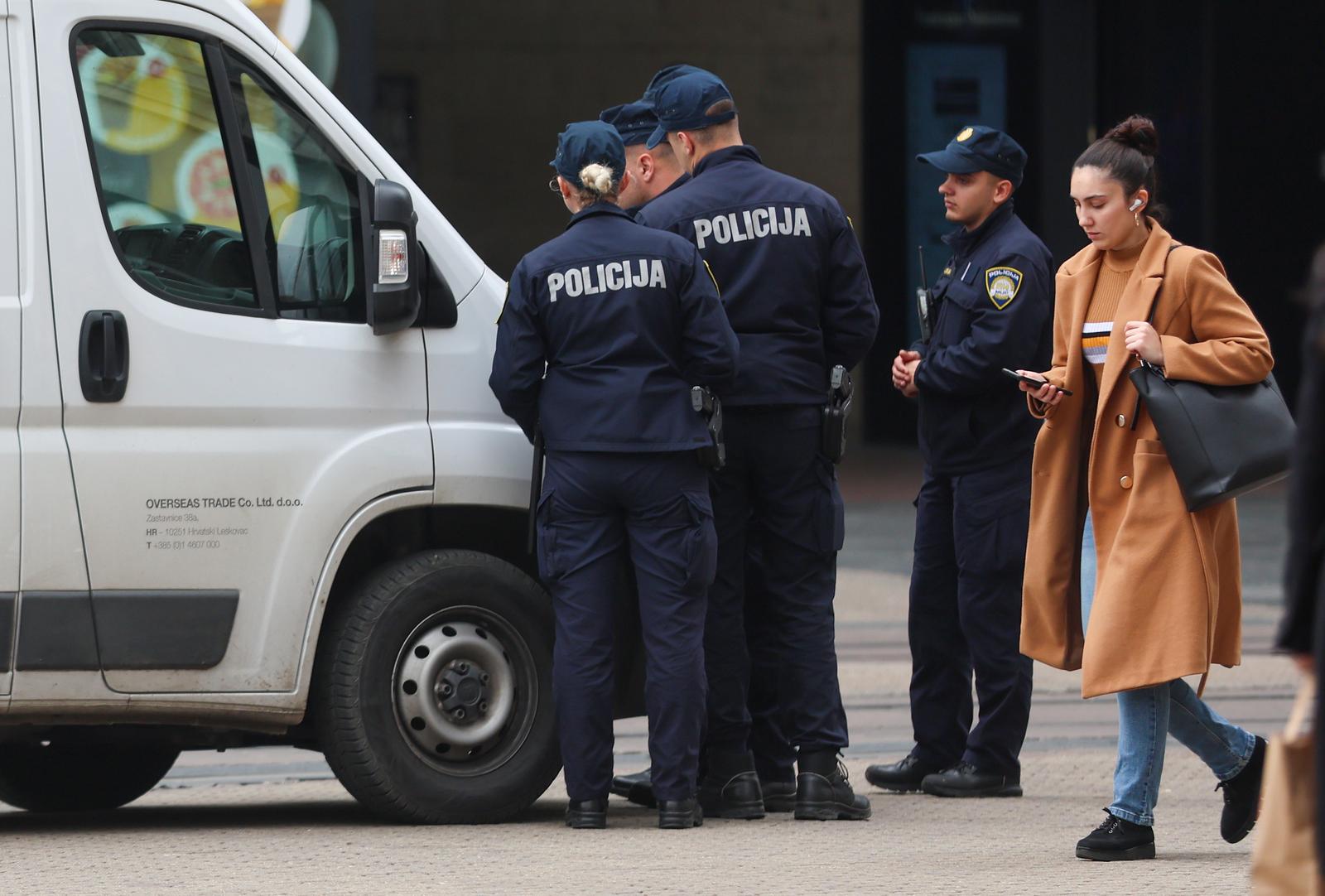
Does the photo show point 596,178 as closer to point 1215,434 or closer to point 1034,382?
point 1034,382

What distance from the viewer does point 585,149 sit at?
238 inches

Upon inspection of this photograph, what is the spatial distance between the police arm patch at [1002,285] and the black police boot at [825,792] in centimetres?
135

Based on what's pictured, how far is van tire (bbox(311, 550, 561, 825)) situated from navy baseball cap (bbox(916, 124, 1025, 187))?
175cm

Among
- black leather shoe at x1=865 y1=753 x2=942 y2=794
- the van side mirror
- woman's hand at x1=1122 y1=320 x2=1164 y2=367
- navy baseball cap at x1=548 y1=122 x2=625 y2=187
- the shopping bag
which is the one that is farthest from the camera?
black leather shoe at x1=865 y1=753 x2=942 y2=794

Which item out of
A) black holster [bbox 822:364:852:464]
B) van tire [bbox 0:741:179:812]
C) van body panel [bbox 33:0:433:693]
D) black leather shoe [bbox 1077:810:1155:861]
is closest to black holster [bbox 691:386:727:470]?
black holster [bbox 822:364:852:464]

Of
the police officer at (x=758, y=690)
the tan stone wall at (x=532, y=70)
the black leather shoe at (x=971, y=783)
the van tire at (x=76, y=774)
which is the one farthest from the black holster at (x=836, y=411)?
the tan stone wall at (x=532, y=70)

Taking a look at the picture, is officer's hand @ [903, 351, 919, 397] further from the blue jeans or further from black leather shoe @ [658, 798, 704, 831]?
black leather shoe @ [658, 798, 704, 831]

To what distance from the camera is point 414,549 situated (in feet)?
20.4

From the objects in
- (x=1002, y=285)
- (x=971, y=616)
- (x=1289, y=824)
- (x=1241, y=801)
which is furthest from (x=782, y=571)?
(x=1289, y=824)

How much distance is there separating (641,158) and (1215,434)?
212 cm

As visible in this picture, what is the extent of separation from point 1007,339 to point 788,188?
77cm

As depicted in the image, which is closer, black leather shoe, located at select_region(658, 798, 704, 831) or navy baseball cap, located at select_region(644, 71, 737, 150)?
black leather shoe, located at select_region(658, 798, 704, 831)

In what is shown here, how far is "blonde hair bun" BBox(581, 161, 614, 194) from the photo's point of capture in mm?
6020

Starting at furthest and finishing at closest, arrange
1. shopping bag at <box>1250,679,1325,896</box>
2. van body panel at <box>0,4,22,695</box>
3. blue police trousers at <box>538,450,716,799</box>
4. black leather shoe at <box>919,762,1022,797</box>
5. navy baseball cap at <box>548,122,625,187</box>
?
black leather shoe at <box>919,762,1022,797</box> → navy baseball cap at <box>548,122,625,187</box> → blue police trousers at <box>538,450,716,799</box> → van body panel at <box>0,4,22,695</box> → shopping bag at <box>1250,679,1325,896</box>
